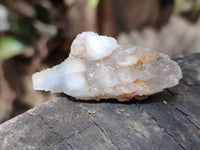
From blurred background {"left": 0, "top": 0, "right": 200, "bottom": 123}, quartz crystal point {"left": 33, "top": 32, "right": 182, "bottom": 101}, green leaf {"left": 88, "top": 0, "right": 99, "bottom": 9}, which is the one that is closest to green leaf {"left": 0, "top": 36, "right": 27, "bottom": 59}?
blurred background {"left": 0, "top": 0, "right": 200, "bottom": 123}

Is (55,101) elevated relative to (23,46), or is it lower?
elevated

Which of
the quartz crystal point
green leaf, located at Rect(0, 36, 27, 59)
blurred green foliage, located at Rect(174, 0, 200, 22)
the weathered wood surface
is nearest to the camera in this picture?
the weathered wood surface

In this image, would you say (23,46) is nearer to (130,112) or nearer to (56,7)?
(56,7)

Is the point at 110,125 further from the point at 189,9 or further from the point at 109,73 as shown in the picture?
the point at 189,9

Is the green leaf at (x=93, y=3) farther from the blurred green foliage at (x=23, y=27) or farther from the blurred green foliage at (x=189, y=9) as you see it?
the blurred green foliage at (x=189, y=9)

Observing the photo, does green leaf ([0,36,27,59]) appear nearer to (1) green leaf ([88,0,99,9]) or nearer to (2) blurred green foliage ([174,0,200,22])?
(1) green leaf ([88,0,99,9])

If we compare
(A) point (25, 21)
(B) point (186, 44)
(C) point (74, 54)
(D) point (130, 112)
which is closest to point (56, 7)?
(A) point (25, 21)

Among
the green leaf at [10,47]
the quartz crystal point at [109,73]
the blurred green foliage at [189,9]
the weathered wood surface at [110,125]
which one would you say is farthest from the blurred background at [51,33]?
the weathered wood surface at [110,125]
